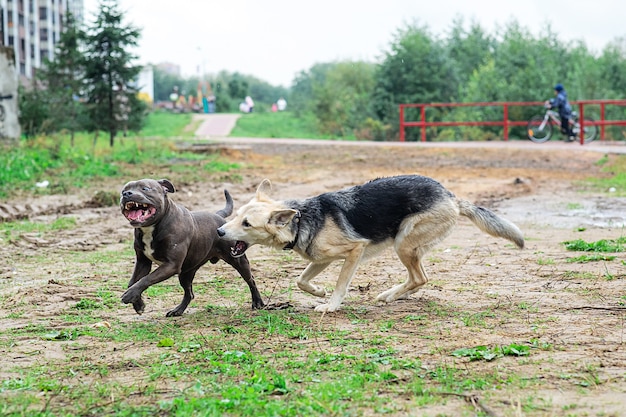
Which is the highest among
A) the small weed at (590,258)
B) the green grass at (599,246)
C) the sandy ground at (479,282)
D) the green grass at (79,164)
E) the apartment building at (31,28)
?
the apartment building at (31,28)

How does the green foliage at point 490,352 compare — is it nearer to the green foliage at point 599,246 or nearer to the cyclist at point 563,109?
the green foliage at point 599,246

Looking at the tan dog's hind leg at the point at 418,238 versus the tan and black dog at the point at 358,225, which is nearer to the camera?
the tan and black dog at the point at 358,225

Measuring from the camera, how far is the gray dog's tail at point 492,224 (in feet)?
25.9

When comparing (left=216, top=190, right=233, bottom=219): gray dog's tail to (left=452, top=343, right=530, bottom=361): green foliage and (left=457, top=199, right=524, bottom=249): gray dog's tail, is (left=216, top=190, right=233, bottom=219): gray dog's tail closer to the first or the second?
(left=457, top=199, right=524, bottom=249): gray dog's tail

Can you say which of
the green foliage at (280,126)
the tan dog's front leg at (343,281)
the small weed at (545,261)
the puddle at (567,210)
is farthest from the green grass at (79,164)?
the green foliage at (280,126)

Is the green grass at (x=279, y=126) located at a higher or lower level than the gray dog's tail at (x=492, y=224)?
higher

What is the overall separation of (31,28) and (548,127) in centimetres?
7077

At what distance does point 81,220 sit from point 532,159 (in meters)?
15.1

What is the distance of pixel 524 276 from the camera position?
8.52 meters

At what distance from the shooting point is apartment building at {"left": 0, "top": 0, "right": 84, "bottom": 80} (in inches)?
3223

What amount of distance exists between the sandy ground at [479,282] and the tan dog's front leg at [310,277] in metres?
0.11

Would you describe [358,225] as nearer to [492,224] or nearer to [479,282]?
[492,224]

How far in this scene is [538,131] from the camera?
3130 cm

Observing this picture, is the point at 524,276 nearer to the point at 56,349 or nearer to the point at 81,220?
the point at 56,349
